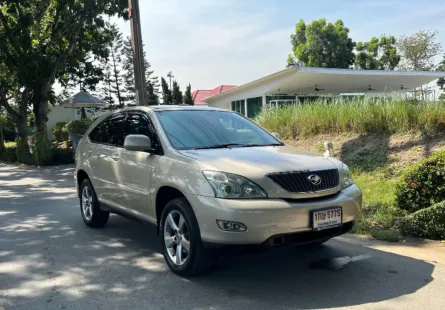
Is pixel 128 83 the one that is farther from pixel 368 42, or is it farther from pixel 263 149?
pixel 263 149

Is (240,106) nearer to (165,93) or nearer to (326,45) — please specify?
(326,45)

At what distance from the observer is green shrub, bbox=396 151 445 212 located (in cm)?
591

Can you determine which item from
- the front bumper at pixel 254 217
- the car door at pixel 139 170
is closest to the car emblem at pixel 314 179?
the front bumper at pixel 254 217

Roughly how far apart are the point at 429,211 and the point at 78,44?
20436 mm

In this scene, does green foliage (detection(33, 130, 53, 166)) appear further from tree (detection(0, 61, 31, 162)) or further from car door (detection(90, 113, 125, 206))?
car door (detection(90, 113, 125, 206))

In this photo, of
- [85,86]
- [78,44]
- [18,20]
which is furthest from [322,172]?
[85,86]

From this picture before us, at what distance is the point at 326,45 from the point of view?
45688mm

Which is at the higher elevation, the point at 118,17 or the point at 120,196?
the point at 118,17

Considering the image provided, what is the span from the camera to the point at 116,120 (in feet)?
20.1

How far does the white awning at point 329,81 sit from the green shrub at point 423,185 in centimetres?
A: 1351

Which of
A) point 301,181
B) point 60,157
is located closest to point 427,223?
point 301,181

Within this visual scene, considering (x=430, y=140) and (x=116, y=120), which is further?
(x=430, y=140)

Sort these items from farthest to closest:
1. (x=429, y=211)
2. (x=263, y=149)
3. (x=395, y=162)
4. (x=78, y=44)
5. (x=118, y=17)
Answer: (x=78, y=44)
(x=118, y=17)
(x=395, y=162)
(x=429, y=211)
(x=263, y=149)

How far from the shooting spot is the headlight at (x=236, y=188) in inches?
152
